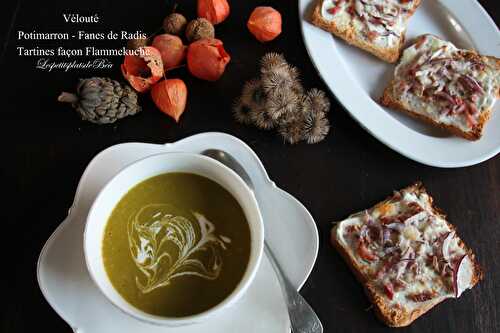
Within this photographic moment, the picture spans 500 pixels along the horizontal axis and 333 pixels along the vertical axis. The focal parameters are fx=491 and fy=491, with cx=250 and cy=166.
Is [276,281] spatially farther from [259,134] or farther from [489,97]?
[489,97]

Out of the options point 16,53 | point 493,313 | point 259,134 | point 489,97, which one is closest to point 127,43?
point 16,53

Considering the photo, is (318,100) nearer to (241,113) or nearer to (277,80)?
(277,80)

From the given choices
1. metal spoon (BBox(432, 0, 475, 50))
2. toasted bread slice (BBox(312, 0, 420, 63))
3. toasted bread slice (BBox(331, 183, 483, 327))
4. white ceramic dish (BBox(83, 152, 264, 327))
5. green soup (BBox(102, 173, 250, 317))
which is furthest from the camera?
metal spoon (BBox(432, 0, 475, 50))

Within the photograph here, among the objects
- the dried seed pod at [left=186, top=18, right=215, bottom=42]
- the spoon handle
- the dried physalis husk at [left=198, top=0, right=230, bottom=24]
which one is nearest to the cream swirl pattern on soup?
the spoon handle

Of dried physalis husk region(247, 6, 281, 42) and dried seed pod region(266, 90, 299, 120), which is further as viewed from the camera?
dried physalis husk region(247, 6, 281, 42)

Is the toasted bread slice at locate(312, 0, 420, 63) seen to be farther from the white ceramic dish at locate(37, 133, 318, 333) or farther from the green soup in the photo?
the green soup

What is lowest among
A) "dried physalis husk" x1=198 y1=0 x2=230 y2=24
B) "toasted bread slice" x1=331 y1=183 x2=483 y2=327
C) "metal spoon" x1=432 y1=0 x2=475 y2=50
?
"toasted bread slice" x1=331 y1=183 x2=483 y2=327
